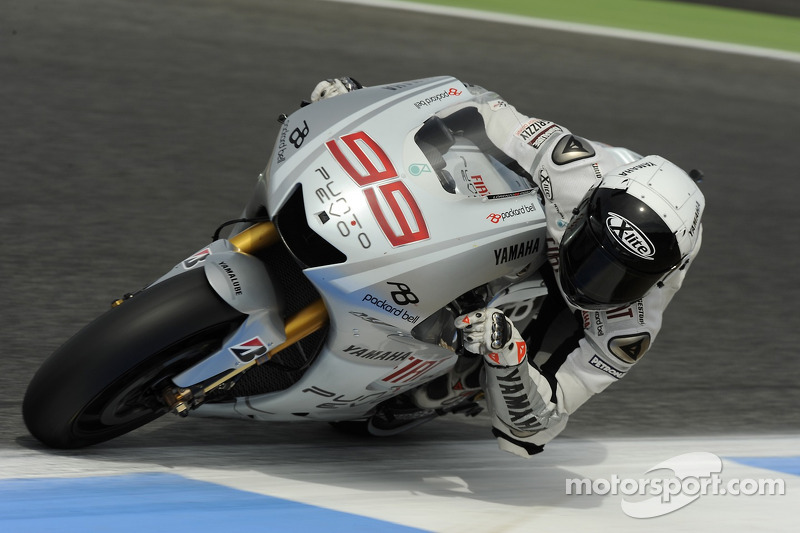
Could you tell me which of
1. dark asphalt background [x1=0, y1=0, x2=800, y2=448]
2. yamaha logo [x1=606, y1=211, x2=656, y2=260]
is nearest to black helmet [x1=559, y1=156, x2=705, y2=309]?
yamaha logo [x1=606, y1=211, x2=656, y2=260]

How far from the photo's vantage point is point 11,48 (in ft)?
21.3

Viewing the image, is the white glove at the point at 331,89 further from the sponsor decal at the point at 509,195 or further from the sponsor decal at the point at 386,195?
the sponsor decal at the point at 509,195

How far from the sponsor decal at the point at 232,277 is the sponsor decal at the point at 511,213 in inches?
28.3

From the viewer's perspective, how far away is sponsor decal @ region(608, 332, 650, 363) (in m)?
3.22

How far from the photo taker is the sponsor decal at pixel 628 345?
3.22 m

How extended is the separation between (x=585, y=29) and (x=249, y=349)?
637cm

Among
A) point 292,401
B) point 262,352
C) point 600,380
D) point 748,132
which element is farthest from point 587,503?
point 748,132

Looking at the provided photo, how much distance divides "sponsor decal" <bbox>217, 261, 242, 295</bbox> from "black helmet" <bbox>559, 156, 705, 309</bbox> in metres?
0.91

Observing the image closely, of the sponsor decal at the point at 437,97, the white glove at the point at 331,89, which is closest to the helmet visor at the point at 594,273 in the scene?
the sponsor decal at the point at 437,97

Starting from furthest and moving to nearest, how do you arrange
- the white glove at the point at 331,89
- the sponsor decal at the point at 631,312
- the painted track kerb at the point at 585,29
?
the painted track kerb at the point at 585,29 → the white glove at the point at 331,89 → the sponsor decal at the point at 631,312

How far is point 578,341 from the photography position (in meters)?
3.38

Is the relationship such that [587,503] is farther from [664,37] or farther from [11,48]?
[664,37]

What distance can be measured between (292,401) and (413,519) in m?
0.50

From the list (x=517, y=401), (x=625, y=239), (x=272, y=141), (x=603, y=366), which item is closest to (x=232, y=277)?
(x=517, y=401)
